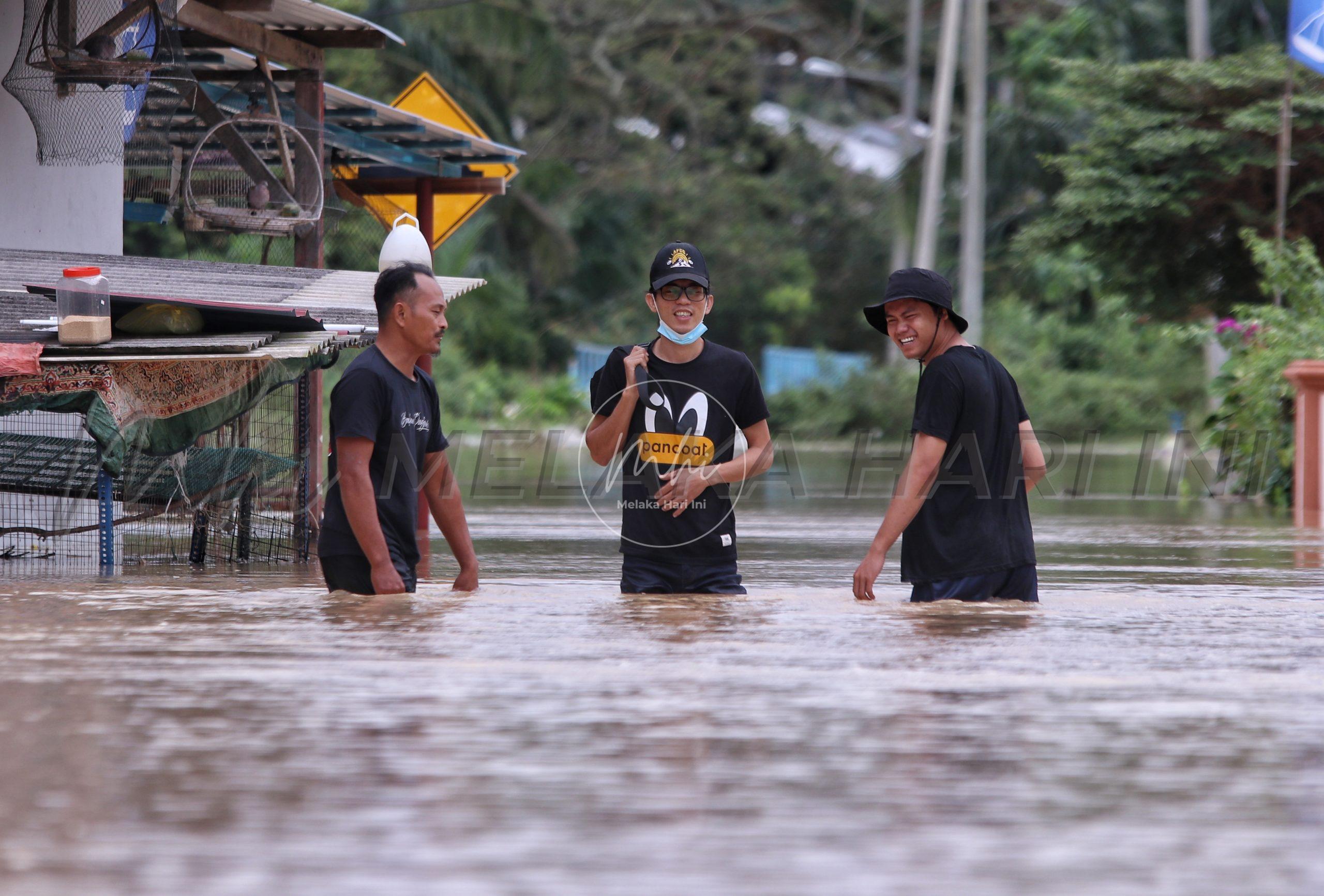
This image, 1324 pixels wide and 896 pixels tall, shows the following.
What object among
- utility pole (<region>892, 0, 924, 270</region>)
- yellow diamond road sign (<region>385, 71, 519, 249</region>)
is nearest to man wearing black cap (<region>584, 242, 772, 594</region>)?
yellow diamond road sign (<region>385, 71, 519, 249</region>)

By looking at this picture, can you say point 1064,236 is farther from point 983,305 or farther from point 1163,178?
point 983,305

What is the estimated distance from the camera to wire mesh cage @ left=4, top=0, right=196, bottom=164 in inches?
338

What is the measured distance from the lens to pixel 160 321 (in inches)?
288

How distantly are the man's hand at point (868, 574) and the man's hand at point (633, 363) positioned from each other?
97 centimetres

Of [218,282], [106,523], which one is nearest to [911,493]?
[106,523]

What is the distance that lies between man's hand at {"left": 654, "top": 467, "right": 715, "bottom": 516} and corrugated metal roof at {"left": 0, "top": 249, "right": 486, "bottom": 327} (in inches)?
99.9

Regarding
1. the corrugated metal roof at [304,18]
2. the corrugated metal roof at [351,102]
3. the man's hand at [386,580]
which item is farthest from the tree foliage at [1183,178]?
the man's hand at [386,580]

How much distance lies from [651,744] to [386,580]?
1.99 meters

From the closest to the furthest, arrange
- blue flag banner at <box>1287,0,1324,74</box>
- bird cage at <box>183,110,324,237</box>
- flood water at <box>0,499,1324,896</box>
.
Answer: flood water at <box>0,499,1324,896</box> → bird cage at <box>183,110,324,237</box> → blue flag banner at <box>1287,0,1324,74</box>

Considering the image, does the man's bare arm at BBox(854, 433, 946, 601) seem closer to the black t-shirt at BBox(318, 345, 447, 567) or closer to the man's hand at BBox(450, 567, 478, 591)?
the man's hand at BBox(450, 567, 478, 591)

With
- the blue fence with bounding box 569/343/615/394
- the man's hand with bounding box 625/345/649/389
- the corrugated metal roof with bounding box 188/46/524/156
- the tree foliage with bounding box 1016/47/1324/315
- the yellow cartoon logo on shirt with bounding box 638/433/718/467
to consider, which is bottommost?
the yellow cartoon logo on shirt with bounding box 638/433/718/467

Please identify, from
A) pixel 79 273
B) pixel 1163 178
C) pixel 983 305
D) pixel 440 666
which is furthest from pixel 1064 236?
pixel 983 305

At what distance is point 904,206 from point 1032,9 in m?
7.39

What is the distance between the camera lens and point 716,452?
5.70 meters
